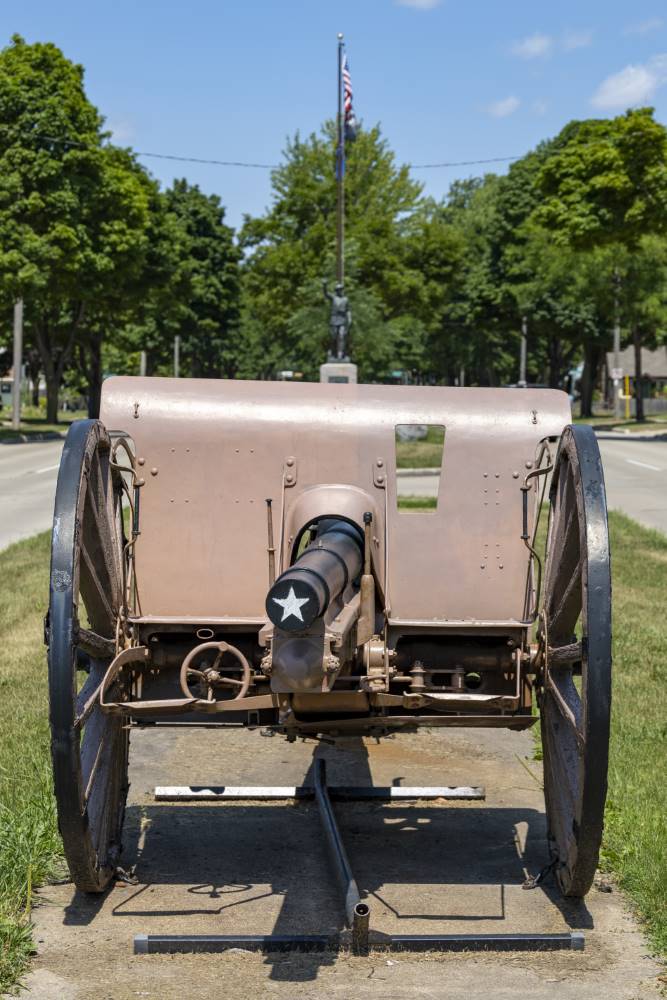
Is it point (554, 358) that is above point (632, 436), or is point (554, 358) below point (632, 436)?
above

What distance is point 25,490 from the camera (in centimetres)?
2302

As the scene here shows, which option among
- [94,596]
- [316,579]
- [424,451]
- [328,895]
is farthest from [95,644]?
[424,451]

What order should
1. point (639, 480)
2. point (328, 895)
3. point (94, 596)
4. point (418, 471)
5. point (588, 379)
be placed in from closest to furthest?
point (94, 596), point (328, 895), point (418, 471), point (639, 480), point (588, 379)

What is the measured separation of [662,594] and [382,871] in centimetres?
779

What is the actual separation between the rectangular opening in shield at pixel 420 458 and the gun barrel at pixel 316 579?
1053 millimetres

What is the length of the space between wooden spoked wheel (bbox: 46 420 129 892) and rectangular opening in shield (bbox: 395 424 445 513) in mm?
1315

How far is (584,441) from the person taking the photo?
177 inches

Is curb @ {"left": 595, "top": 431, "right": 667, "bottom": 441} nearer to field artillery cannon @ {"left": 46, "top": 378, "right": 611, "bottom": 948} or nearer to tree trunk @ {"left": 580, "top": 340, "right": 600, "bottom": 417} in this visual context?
tree trunk @ {"left": 580, "top": 340, "right": 600, "bottom": 417}

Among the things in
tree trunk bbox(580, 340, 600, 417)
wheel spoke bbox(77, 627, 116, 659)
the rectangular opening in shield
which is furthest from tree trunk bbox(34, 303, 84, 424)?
wheel spoke bbox(77, 627, 116, 659)

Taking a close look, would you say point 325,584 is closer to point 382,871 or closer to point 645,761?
point 382,871

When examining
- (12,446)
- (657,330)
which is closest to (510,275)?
(657,330)

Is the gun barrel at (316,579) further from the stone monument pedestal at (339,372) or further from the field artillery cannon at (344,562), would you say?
the stone monument pedestal at (339,372)

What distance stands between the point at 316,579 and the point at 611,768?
11.0 ft

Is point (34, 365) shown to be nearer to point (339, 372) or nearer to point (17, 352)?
point (17, 352)
